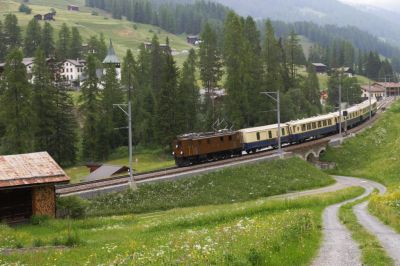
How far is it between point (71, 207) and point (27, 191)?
3.28 meters

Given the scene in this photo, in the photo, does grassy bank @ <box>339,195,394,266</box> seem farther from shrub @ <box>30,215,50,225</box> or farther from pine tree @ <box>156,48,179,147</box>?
pine tree @ <box>156,48,179,147</box>

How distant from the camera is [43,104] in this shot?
230ft

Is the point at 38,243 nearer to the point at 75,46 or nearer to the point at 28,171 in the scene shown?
the point at 28,171

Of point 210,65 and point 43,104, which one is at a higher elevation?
point 210,65

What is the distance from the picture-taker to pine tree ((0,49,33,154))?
204 ft

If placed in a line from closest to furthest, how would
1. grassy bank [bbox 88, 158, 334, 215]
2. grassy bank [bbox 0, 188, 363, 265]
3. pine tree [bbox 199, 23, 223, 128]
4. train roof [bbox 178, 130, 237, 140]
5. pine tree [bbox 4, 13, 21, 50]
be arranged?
grassy bank [bbox 0, 188, 363, 265]
grassy bank [bbox 88, 158, 334, 215]
train roof [bbox 178, 130, 237, 140]
pine tree [bbox 199, 23, 223, 128]
pine tree [bbox 4, 13, 21, 50]

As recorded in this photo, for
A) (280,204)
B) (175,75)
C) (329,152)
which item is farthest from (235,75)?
(280,204)

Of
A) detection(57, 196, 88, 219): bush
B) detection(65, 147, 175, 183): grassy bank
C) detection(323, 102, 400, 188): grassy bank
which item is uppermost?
detection(57, 196, 88, 219): bush

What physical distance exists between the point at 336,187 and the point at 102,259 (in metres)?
39.5

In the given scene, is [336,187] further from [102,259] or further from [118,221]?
[102,259]

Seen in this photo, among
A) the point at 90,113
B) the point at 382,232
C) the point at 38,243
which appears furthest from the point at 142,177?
the point at 90,113

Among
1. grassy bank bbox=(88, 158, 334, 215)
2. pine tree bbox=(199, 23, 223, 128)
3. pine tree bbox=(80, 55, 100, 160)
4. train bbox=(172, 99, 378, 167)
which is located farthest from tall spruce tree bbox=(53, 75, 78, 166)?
grassy bank bbox=(88, 158, 334, 215)

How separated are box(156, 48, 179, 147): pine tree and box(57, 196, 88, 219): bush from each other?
40.5 meters

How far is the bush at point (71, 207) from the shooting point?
111 ft
